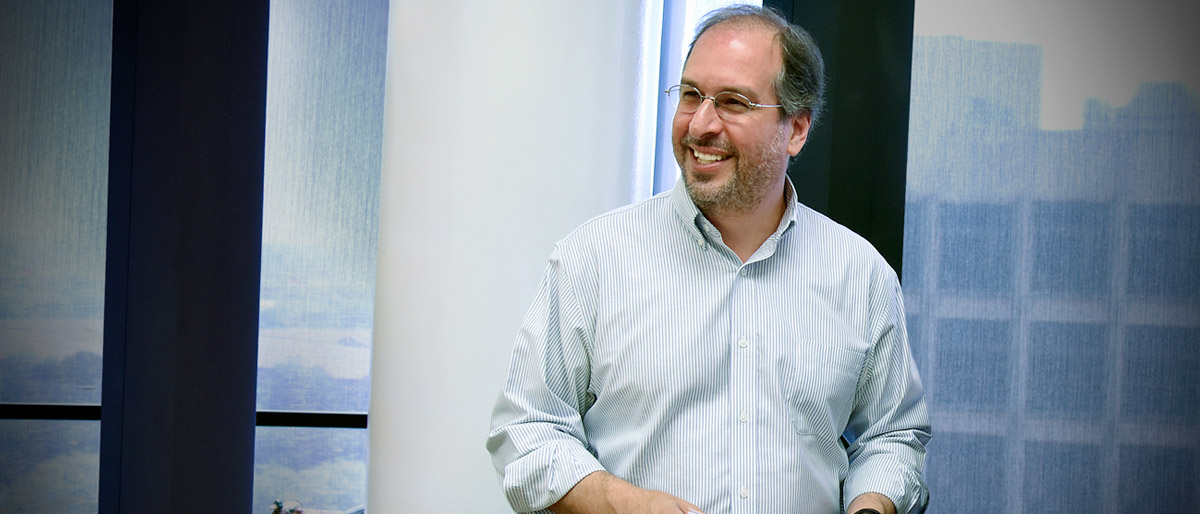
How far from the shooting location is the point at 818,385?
162cm

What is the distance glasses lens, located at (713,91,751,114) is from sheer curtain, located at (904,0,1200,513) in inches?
27.8

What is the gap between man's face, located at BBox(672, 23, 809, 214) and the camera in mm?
1617

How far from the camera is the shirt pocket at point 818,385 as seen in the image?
1606mm

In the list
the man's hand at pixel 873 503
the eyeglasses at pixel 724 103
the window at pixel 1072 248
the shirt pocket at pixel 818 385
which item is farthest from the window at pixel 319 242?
the window at pixel 1072 248

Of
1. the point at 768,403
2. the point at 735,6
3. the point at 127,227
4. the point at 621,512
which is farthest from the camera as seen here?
the point at 127,227

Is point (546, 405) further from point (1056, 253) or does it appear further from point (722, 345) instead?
point (1056, 253)

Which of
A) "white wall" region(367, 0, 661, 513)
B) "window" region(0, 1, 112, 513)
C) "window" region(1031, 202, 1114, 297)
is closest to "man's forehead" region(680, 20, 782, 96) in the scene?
"white wall" region(367, 0, 661, 513)

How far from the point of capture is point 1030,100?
6.93 feet

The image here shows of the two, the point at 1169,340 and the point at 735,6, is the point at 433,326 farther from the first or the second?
the point at 1169,340

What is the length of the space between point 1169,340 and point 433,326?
5.27ft

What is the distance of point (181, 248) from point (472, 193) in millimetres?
840

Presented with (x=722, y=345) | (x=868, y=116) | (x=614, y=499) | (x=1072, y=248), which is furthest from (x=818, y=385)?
(x=1072, y=248)

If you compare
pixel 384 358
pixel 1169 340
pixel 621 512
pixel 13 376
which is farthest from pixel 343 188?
pixel 1169 340

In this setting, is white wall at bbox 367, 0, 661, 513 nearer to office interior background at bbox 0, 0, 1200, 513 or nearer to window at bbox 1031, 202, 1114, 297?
office interior background at bbox 0, 0, 1200, 513
